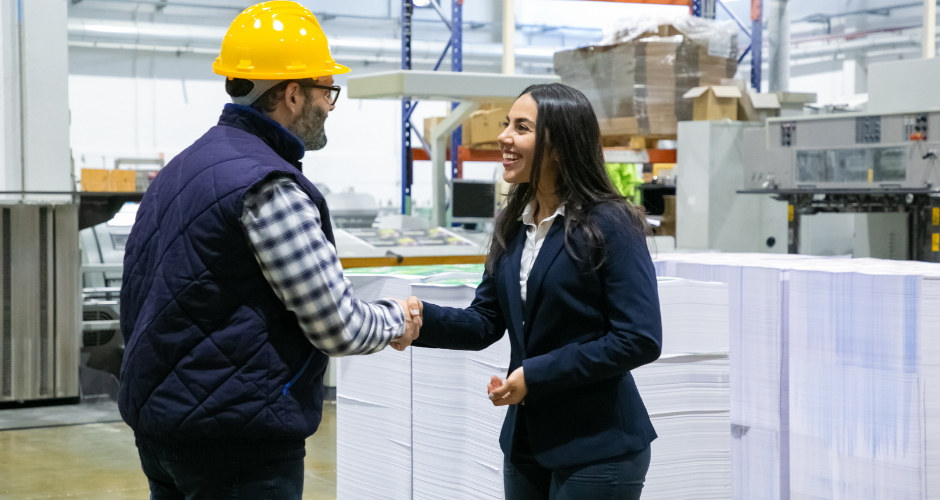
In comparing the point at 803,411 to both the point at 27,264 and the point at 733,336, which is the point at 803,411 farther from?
the point at 27,264

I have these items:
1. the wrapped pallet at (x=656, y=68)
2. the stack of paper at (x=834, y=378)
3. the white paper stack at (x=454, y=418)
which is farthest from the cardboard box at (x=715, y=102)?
the white paper stack at (x=454, y=418)

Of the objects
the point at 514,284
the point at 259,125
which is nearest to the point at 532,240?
the point at 514,284

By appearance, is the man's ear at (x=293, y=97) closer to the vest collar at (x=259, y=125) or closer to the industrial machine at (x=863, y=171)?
the vest collar at (x=259, y=125)

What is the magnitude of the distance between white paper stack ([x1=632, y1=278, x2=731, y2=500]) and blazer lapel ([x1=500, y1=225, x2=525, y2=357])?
96cm

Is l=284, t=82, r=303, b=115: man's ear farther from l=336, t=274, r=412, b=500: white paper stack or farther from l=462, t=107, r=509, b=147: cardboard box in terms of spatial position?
l=462, t=107, r=509, b=147: cardboard box

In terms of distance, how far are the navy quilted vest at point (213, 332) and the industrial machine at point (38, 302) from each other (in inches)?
208

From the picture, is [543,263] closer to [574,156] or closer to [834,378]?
[574,156]

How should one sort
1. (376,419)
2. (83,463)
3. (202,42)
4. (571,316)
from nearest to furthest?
(571,316)
(376,419)
(83,463)
(202,42)

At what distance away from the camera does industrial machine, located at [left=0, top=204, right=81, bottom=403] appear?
638 centimetres

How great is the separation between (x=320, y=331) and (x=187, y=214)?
12.2 inches

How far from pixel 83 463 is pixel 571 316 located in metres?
4.18

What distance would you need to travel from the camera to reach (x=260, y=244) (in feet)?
5.24

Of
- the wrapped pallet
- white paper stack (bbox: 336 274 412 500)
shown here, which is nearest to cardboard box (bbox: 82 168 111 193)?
the wrapped pallet

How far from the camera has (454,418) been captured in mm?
3018
